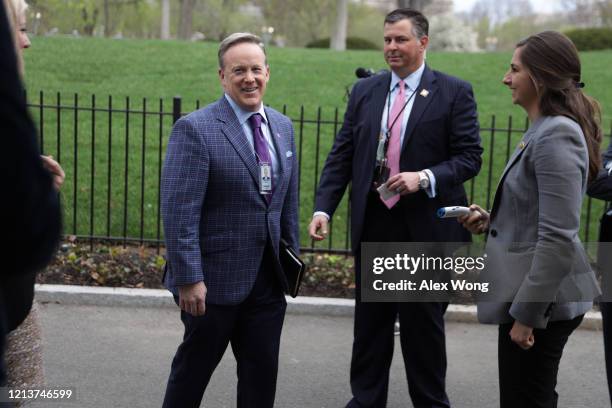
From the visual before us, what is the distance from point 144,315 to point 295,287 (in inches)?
117

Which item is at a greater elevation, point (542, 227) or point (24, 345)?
point (542, 227)

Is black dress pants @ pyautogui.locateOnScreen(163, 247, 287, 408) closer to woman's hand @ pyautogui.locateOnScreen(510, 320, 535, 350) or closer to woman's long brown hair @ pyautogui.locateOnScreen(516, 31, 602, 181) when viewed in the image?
woman's hand @ pyautogui.locateOnScreen(510, 320, 535, 350)

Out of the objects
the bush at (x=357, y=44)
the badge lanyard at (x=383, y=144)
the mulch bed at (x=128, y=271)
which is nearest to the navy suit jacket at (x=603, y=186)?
the badge lanyard at (x=383, y=144)

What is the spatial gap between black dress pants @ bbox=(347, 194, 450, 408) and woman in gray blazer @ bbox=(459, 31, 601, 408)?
3.87 feet

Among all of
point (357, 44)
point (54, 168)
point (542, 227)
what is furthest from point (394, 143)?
point (357, 44)

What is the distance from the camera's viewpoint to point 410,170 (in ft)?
14.7

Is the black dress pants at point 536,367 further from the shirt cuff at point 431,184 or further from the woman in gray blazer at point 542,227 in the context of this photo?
the shirt cuff at point 431,184

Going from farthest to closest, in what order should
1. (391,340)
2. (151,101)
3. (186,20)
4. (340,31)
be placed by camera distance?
(186,20)
(340,31)
(151,101)
(391,340)

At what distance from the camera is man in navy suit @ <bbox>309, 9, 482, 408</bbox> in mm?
4469

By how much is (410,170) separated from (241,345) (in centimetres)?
135

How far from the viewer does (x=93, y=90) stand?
14.2 metres

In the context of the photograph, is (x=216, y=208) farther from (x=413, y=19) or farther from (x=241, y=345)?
(x=413, y=19)

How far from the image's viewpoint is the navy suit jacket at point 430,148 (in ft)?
14.6

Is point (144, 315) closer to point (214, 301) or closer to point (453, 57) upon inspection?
point (214, 301)
